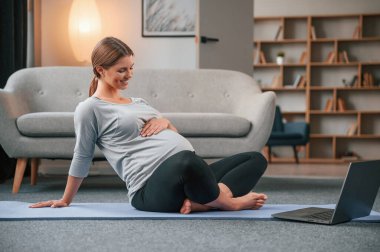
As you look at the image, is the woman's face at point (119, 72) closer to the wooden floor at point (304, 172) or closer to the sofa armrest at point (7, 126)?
the sofa armrest at point (7, 126)

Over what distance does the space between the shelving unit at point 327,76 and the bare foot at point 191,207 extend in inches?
250

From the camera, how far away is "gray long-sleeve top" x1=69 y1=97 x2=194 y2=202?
2.41m

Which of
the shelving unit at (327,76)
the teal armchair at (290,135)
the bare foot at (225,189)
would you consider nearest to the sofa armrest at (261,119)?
the bare foot at (225,189)

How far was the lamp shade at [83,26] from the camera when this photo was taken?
5.10 m

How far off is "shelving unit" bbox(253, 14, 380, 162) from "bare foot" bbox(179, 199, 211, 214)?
250 inches

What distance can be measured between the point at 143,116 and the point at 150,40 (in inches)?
115

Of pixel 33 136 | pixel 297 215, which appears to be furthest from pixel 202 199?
pixel 33 136

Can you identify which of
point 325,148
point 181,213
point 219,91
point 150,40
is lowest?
point 325,148

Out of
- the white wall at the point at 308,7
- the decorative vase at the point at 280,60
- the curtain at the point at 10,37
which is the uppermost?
the white wall at the point at 308,7

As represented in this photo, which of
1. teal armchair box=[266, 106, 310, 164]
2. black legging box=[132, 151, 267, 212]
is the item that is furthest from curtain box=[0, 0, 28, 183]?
teal armchair box=[266, 106, 310, 164]

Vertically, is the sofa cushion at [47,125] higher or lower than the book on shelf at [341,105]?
higher

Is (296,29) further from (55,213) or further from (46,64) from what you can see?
(55,213)

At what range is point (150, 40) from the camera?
5320 mm

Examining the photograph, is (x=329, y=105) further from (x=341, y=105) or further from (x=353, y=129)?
(x=353, y=129)
